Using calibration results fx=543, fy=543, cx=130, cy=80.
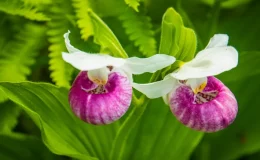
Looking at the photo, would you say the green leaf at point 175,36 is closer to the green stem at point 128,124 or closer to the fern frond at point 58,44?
the green stem at point 128,124

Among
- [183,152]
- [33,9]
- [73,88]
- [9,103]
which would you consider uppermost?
[33,9]

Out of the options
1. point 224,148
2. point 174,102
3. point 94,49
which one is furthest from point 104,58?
point 224,148

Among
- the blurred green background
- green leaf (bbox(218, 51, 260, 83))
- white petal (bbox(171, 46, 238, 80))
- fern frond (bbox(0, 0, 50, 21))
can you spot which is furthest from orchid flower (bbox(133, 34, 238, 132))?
fern frond (bbox(0, 0, 50, 21))

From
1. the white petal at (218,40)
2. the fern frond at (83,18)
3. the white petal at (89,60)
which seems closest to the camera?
the white petal at (89,60)

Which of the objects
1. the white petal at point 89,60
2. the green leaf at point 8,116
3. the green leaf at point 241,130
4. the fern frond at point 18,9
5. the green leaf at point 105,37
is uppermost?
the fern frond at point 18,9

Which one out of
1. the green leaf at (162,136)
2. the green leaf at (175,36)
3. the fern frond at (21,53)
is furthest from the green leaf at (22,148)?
the green leaf at (175,36)

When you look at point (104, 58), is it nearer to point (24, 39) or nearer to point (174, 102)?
point (174, 102)

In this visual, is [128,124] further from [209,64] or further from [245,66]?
[245,66]

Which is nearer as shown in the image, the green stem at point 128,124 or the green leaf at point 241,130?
the green stem at point 128,124

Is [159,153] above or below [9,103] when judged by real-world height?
below
